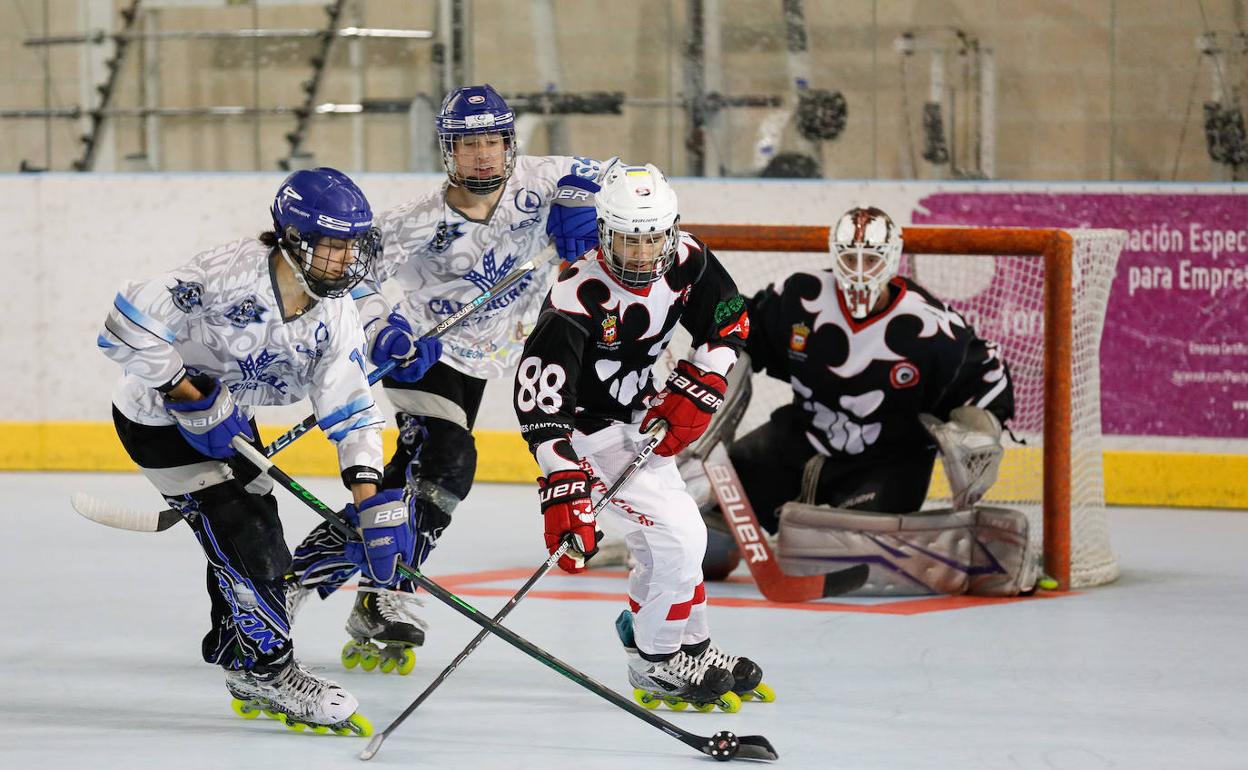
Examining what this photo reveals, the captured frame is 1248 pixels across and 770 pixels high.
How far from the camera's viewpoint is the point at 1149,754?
3109 millimetres

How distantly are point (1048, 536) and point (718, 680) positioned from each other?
1.75 metres

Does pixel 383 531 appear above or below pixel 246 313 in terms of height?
below

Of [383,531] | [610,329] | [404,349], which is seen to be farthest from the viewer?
[404,349]

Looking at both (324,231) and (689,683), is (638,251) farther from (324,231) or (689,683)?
(689,683)

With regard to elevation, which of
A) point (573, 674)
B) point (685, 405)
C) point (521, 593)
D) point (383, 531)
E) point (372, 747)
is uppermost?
point (685, 405)

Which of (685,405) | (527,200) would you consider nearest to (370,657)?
(685,405)

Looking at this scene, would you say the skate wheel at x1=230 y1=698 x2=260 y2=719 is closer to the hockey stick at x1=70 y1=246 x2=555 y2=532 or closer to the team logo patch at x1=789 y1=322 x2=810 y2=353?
the hockey stick at x1=70 y1=246 x2=555 y2=532

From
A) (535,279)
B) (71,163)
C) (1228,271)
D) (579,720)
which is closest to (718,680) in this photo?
(579,720)

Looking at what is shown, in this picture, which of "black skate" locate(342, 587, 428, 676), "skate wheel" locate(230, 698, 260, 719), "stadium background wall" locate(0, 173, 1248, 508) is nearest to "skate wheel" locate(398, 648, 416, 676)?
"black skate" locate(342, 587, 428, 676)

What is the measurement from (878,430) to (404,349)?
1.74 meters

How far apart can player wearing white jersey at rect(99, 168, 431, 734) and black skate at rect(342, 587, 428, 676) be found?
18.6 inches

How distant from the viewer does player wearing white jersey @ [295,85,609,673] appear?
383 cm

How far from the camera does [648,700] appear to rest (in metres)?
3.52

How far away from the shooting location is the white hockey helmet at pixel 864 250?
463 cm
